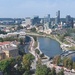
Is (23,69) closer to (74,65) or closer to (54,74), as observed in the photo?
(54,74)

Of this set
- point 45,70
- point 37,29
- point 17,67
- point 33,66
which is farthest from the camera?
point 37,29

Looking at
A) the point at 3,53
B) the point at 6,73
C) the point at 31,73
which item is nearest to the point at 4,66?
the point at 6,73

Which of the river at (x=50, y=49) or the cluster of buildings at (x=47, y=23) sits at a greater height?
the cluster of buildings at (x=47, y=23)

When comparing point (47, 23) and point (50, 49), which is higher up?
point (47, 23)

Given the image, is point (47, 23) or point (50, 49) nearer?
point (50, 49)

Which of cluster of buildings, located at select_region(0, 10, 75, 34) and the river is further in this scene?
cluster of buildings, located at select_region(0, 10, 75, 34)

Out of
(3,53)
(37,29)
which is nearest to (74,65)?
(3,53)

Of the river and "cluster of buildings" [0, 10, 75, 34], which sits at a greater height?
"cluster of buildings" [0, 10, 75, 34]

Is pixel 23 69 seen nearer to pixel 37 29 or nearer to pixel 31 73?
pixel 31 73

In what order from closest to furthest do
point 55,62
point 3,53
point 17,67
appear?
point 17,67
point 55,62
point 3,53

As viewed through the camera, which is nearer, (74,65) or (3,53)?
(74,65)

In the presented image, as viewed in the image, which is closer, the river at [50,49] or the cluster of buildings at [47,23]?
the river at [50,49]
